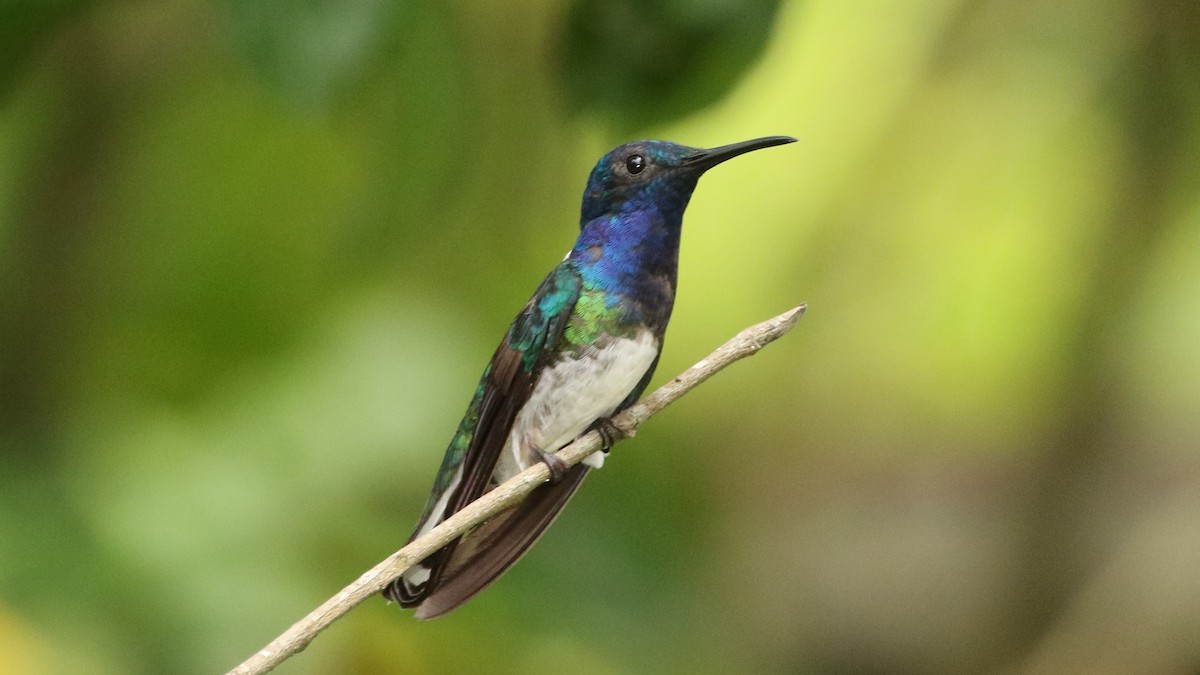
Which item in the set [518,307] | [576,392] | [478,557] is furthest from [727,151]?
[518,307]

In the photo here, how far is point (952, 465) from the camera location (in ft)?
10.1

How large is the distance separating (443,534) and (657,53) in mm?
610

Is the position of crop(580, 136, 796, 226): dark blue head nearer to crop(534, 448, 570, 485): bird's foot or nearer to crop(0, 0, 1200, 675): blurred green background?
crop(534, 448, 570, 485): bird's foot

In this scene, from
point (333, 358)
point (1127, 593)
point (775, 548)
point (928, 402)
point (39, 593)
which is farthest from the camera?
point (775, 548)

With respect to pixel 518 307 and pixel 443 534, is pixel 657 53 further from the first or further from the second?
pixel 518 307

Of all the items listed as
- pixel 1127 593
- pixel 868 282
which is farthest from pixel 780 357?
pixel 1127 593

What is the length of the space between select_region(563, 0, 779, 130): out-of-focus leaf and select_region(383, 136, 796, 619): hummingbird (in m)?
0.14

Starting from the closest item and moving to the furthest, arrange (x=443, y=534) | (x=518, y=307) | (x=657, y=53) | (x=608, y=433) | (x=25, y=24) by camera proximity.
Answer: (x=443, y=534) → (x=608, y=433) → (x=657, y=53) → (x=25, y=24) → (x=518, y=307)

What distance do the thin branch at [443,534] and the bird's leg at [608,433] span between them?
108 mm

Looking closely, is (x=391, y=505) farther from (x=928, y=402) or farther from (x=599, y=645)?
(x=928, y=402)

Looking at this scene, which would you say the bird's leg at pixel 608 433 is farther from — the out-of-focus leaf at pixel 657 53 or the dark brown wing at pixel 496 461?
the out-of-focus leaf at pixel 657 53

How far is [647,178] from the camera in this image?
1.11 meters

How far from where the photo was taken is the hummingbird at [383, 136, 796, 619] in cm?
103

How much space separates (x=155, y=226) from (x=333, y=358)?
408 mm
